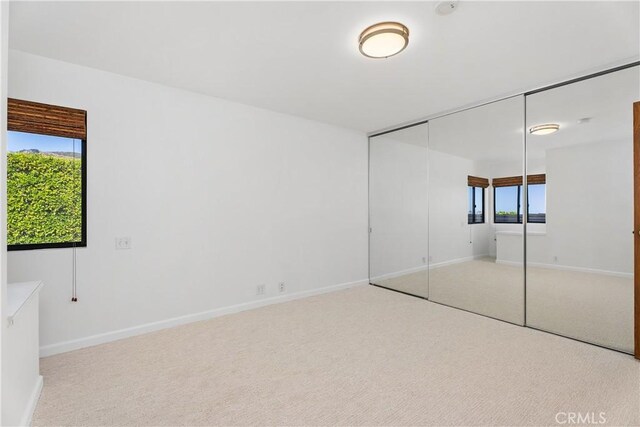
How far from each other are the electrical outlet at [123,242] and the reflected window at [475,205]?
13.0ft

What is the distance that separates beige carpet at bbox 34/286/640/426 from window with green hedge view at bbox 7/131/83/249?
3.47 feet

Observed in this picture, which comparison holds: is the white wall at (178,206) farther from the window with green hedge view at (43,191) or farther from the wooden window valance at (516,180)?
the wooden window valance at (516,180)

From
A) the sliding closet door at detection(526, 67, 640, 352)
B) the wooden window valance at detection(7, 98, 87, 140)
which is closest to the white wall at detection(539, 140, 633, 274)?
the sliding closet door at detection(526, 67, 640, 352)

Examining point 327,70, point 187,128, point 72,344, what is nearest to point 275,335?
point 72,344

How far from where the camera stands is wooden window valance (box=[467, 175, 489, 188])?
3723 mm

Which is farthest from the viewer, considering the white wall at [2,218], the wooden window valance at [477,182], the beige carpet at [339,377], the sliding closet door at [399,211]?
the sliding closet door at [399,211]

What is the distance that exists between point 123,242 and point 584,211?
4.52 m

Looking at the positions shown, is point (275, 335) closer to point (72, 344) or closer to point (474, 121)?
point (72, 344)

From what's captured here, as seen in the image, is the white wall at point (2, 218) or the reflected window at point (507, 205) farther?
the reflected window at point (507, 205)

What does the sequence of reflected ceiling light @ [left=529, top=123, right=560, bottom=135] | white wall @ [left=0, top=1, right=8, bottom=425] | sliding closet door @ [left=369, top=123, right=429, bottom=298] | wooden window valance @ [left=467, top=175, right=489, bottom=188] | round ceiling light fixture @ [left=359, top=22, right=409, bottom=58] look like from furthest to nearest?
sliding closet door @ [left=369, top=123, right=429, bottom=298] → wooden window valance @ [left=467, top=175, right=489, bottom=188] → reflected ceiling light @ [left=529, top=123, right=560, bottom=135] → round ceiling light fixture @ [left=359, top=22, right=409, bottom=58] → white wall @ [left=0, top=1, right=8, bottom=425]

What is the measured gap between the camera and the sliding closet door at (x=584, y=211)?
268 centimetres

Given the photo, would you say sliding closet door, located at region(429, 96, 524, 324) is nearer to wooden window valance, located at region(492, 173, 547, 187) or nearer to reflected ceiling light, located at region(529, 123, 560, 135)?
wooden window valance, located at region(492, 173, 547, 187)

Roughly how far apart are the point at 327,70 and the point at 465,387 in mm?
2853

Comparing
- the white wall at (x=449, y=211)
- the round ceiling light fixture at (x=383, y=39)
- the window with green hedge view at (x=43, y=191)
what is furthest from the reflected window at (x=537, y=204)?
the window with green hedge view at (x=43, y=191)
